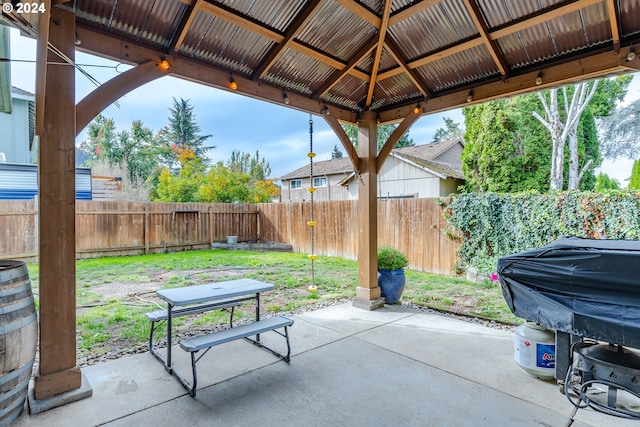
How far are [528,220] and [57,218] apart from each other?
663 cm

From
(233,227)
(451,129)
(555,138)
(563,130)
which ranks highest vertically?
(451,129)

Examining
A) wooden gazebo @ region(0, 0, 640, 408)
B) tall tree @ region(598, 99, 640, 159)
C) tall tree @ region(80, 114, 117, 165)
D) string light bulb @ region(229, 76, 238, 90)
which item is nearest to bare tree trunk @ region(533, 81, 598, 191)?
tall tree @ region(598, 99, 640, 159)

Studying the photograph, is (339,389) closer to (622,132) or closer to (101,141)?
(622,132)

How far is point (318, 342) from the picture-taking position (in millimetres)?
3607

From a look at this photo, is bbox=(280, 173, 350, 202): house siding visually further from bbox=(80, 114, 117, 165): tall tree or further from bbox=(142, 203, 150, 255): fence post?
bbox=(80, 114, 117, 165): tall tree

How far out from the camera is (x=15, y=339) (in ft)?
6.89

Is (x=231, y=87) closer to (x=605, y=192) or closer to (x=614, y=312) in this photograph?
(x=614, y=312)

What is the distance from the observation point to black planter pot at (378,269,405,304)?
16.4 feet

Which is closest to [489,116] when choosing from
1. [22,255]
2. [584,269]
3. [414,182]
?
[414,182]

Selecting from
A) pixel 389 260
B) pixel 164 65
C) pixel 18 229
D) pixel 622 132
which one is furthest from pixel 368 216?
pixel 622 132

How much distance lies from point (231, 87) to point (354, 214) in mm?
6221

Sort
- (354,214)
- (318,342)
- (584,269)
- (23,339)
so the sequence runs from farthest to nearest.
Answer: (354,214) < (318,342) < (584,269) < (23,339)

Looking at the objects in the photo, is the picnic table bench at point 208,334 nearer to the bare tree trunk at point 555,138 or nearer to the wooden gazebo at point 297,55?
the wooden gazebo at point 297,55

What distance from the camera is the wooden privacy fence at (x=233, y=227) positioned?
7.74 meters
